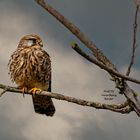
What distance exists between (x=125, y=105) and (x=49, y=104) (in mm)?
5882

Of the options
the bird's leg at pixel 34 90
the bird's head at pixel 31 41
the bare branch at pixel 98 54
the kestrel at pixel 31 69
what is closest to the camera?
the bare branch at pixel 98 54

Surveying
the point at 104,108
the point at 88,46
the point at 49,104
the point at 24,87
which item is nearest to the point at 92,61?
the point at 88,46

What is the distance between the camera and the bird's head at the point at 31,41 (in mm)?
11952

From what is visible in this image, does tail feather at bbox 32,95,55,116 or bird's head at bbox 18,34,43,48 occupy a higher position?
bird's head at bbox 18,34,43,48

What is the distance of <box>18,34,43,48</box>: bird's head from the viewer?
1195 cm

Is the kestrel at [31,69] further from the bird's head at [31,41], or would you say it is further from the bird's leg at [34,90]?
the bird's head at [31,41]

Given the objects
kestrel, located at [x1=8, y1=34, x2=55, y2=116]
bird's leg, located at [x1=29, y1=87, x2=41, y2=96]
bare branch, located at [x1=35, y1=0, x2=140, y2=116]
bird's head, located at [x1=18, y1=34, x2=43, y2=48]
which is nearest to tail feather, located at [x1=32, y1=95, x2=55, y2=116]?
Answer: kestrel, located at [x1=8, y1=34, x2=55, y2=116]

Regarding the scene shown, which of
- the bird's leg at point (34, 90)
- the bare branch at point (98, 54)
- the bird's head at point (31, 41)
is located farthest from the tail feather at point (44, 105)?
the bare branch at point (98, 54)

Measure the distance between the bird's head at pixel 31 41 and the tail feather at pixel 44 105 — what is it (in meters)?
1.38

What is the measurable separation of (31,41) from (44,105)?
176 cm

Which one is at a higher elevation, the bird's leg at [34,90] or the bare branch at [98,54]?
the bird's leg at [34,90]

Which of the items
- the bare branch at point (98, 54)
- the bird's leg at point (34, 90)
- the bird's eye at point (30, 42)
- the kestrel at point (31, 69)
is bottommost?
the bare branch at point (98, 54)

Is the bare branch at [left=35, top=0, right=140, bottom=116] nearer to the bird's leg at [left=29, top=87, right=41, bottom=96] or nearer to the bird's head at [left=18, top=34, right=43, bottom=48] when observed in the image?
the bird's leg at [left=29, top=87, right=41, bottom=96]

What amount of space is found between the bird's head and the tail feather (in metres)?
1.38
